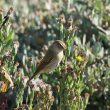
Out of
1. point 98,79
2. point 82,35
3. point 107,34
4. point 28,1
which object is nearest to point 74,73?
point 98,79

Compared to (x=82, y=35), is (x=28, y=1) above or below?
above

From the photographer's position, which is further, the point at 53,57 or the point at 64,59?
the point at 64,59

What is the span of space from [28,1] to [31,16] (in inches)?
90.9

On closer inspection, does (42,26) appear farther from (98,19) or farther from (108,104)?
(108,104)

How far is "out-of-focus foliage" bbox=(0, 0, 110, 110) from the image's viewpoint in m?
3.61

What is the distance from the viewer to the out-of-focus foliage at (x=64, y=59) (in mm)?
3605

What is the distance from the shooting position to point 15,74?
12.5ft

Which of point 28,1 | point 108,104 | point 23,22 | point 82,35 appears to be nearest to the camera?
point 108,104

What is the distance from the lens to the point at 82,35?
542 cm

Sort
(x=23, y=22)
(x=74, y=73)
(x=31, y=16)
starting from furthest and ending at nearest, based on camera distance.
Result: (x=31, y=16) → (x=23, y=22) → (x=74, y=73)

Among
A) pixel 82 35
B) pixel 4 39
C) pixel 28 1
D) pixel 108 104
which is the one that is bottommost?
pixel 108 104

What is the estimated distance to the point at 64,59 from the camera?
3.75m

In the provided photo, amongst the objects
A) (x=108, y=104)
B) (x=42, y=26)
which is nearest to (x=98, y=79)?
(x=108, y=104)

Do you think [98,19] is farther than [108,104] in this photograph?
Yes
